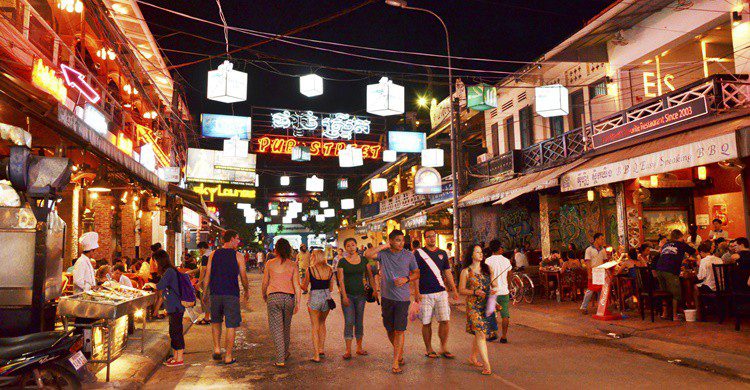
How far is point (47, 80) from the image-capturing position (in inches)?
460

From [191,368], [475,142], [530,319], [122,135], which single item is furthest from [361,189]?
[191,368]

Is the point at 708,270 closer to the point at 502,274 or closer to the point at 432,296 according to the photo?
the point at 502,274

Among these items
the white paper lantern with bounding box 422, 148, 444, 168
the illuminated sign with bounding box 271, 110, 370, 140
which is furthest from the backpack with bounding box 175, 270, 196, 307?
the illuminated sign with bounding box 271, 110, 370, 140

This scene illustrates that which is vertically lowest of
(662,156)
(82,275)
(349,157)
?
(82,275)

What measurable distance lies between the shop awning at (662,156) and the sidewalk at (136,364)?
1131 cm

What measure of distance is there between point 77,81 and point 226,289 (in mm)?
8155

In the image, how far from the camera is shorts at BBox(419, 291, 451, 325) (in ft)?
28.0

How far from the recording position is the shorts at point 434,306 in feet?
28.0

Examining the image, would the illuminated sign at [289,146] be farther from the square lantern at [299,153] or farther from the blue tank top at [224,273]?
the blue tank top at [224,273]

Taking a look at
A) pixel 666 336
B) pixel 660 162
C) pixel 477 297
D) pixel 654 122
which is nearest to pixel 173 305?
pixel 477 297

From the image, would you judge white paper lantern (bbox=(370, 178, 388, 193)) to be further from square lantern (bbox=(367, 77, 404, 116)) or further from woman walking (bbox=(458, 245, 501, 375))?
woman walking (bbox=(458, 245, 501, 375))

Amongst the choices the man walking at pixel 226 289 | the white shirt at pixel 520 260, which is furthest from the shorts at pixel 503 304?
the white shirt at pixel 520 260

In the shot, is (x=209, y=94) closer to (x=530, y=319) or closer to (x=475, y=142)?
(x=530, y=319)

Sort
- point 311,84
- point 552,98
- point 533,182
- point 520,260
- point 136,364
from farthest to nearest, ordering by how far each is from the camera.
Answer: point 520,260 < point 533,182 < point 311,84 < point 552,98 < point 136,364
